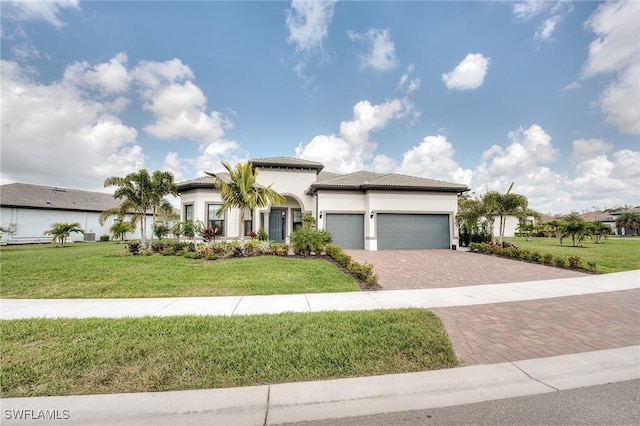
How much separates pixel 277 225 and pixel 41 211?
958 inches

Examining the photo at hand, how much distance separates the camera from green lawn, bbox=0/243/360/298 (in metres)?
7.21

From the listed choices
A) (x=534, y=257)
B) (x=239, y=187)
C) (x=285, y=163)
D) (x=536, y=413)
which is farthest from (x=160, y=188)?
(x=534, y=257)

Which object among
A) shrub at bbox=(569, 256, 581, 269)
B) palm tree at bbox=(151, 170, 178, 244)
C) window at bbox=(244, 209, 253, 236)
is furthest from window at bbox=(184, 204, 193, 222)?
shrub at bbox=(569, 256, 581, 269)

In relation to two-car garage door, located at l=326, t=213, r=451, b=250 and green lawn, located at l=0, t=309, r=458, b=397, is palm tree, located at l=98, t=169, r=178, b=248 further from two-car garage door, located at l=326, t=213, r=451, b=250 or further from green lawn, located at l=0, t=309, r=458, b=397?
green lawn, located at l=0, t=309, r=458, b=397

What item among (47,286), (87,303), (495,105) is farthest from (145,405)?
(495,105)

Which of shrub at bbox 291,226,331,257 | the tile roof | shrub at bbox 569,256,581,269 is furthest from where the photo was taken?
the tile roof

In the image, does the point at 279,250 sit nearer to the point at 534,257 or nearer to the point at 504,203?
the point at 534,257

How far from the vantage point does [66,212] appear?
1080 inches

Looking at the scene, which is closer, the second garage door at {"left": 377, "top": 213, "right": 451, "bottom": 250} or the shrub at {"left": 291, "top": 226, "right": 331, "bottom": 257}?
the shrub at {"left": 291, "top": 226, "right": 331, "bottom": 257}

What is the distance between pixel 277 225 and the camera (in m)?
21.2

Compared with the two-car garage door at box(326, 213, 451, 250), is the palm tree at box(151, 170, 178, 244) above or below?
above

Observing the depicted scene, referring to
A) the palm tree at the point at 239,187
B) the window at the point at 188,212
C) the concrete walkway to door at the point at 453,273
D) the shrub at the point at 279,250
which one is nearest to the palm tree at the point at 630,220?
the concrete walkway to door at the point at 453,273

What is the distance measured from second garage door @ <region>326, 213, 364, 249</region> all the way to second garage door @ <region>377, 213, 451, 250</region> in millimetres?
1374

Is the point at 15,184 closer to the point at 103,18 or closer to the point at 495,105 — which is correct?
the point at 103,18
